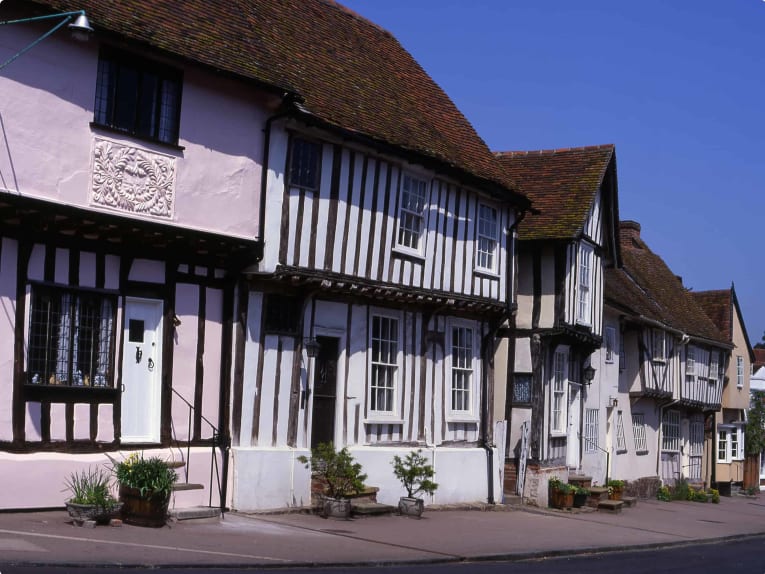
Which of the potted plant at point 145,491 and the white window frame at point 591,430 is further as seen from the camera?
the white window frame at point 591,430

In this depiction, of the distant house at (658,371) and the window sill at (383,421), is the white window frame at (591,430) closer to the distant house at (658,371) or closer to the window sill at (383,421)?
the distant house at (658,371)

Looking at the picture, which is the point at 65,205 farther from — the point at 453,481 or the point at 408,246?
the point at 453,481

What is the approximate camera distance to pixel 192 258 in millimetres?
16000

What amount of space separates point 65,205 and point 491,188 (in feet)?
33.8

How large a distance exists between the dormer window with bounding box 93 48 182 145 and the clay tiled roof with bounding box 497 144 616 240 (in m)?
10.5

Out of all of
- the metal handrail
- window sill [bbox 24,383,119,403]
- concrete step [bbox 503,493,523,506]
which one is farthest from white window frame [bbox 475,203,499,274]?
window sill [bbox 24,383,119,403]

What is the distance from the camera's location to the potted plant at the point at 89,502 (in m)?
13.2

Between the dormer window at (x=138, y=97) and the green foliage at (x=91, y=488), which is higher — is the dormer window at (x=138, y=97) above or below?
above

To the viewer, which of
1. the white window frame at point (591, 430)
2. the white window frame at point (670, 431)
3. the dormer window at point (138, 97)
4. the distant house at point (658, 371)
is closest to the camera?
the dormer window at point (138, 97)

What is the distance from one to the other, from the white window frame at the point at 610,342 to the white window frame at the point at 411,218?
1200cm

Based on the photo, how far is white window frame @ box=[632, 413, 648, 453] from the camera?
3400 cm

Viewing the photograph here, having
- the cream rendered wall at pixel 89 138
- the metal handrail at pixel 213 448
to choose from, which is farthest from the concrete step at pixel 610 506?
the cream rendered wall at pixel 89 138

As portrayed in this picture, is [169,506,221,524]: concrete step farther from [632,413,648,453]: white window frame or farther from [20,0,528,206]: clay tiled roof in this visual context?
[632,413,648,453]: white window frame

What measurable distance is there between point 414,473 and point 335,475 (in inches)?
75.2
